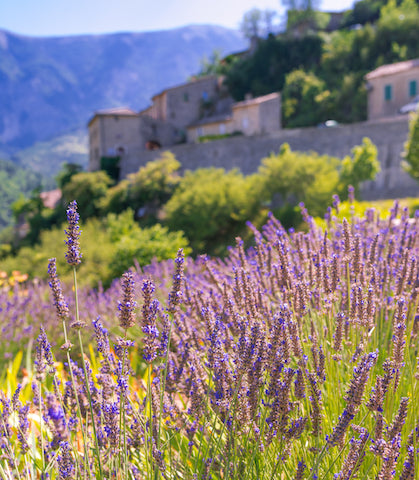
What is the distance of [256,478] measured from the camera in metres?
1.88

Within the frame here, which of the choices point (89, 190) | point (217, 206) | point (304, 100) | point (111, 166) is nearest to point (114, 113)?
point (111, 166)

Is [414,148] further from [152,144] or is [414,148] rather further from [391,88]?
[152,144]

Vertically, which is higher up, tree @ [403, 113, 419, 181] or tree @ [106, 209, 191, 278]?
tree @ [403, 113, 419, 181]

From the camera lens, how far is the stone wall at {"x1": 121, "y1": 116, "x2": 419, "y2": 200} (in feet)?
68.2

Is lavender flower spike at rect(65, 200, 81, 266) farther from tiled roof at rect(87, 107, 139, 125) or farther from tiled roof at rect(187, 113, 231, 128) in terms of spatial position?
tiled roof at rect(87, 107, 139, 125)

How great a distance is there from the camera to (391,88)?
27156 millimetres

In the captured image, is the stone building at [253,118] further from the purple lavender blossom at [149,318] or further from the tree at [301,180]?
the purple lavender blossom at [149,318]

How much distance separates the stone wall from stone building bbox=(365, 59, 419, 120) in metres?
6.03

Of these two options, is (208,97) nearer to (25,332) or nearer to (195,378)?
(25,332)

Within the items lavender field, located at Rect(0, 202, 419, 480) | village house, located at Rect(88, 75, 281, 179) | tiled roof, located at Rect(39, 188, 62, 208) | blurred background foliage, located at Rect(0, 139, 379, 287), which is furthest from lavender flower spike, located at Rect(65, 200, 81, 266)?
tiled roof, located at Rect(39, 188, 62, 208)

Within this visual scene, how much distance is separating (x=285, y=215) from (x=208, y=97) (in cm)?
2520

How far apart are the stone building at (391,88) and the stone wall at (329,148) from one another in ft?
19.8

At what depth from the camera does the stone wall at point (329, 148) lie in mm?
20781

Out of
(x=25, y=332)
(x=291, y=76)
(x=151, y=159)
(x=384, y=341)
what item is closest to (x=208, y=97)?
(x=291, y=76)
